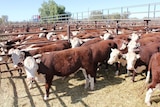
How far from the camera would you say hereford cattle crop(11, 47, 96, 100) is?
5.43m

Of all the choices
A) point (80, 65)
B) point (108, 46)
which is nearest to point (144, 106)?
point (80, 65)

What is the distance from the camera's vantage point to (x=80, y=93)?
5711 millimetres

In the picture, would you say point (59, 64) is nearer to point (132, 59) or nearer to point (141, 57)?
point (132, 59)

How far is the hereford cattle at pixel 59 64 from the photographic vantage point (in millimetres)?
5434

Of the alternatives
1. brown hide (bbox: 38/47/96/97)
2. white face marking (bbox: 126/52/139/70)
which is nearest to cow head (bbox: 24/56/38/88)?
brown hide (bbox: 38/47/96/97)

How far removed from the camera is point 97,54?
6258 millimetres

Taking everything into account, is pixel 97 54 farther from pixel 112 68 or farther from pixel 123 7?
pixel 123 7

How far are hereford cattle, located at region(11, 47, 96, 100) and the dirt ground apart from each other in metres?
0.33

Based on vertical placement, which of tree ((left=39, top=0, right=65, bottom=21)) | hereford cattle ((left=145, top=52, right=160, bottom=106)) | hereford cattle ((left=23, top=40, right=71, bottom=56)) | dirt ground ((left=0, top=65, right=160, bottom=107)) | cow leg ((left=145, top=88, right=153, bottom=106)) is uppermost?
tree ((left=39, top=0, right=65, bottom=21))

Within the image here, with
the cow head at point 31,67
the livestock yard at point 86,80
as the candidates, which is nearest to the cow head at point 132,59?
the livestock yard at point 86,80

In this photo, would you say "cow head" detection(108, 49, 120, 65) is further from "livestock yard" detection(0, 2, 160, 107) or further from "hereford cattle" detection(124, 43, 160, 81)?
"hereford cattle" detection(124, 43, 160, 81)

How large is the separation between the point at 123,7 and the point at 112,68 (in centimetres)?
863

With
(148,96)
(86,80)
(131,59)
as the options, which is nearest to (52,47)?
(86,80)

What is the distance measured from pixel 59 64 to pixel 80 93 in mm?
896
